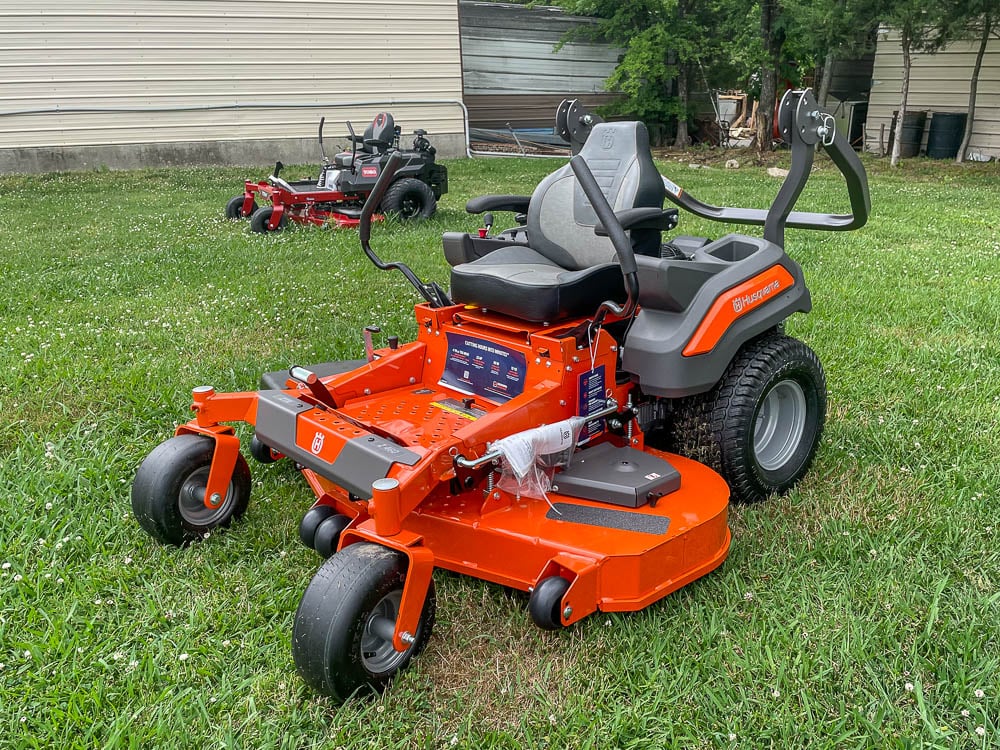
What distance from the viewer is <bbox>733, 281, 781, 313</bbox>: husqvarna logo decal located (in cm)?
316

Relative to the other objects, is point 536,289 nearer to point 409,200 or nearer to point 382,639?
point 382,639

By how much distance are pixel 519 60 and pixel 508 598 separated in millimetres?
17977

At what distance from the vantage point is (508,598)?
2.76 meters

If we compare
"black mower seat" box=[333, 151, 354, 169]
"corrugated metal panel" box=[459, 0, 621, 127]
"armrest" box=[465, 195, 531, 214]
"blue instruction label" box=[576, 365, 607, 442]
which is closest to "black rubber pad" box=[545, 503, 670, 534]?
"blue instruction label" box=[576, 365, 607, 442]

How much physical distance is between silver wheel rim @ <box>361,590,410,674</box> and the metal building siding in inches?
553

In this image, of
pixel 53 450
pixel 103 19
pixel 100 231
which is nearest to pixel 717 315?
pixel 53 450

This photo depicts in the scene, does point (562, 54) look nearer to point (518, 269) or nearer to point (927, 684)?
point (518, 269)

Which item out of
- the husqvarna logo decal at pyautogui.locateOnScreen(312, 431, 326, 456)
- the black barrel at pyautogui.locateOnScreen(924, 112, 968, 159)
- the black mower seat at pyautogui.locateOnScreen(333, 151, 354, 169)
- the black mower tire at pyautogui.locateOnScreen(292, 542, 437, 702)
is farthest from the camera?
the black barrel at pyautogui.locateOnScreen(924, 112, 968, 159)

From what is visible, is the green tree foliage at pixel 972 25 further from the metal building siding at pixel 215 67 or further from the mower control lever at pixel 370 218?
the mower control lever at pixel 370 218

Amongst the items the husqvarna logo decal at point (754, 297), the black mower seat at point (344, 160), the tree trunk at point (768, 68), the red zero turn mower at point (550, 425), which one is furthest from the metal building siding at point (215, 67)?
the husqvarna logo decal at point (754, 297)

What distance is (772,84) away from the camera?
612 inches

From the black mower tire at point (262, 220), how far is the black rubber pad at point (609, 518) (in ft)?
22.5

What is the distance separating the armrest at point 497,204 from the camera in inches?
154

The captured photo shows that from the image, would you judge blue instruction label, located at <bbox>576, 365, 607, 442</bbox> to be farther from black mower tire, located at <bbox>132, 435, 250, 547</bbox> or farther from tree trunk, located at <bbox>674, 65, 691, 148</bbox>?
tree trunk, located at <bbox>674, 65, 691, 148</bbox>
